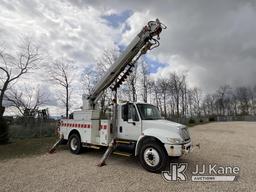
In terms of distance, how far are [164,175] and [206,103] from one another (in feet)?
236

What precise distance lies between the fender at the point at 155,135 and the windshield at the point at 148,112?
0.65 metres

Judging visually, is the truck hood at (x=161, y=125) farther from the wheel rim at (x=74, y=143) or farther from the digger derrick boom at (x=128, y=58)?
the wheel rim at (x=74, y=143)

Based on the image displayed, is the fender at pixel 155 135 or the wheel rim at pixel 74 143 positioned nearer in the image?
the fender at pixel 155 135

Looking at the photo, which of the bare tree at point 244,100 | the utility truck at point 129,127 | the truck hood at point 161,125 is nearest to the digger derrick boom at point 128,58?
the utility truck at point 129,127

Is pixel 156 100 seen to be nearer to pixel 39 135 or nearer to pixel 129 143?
pixel 39 135

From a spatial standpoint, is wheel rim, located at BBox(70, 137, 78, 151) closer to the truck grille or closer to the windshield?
the windshield

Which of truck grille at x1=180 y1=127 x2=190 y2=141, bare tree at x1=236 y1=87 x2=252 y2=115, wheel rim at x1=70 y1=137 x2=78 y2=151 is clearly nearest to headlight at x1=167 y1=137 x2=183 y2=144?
truck grille at x1=180 y1=127 x2=190 y2=141

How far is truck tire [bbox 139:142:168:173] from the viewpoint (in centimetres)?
605

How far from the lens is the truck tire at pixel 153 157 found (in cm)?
605

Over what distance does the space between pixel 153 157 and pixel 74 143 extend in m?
4.10

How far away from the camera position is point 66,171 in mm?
6246

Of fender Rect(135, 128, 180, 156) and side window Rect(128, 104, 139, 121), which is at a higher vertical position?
side window Rect(128, 104, 139, 121)

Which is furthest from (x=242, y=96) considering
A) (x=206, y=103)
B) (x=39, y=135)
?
(x=39, y=135)

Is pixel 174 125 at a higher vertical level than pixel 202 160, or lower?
higher
